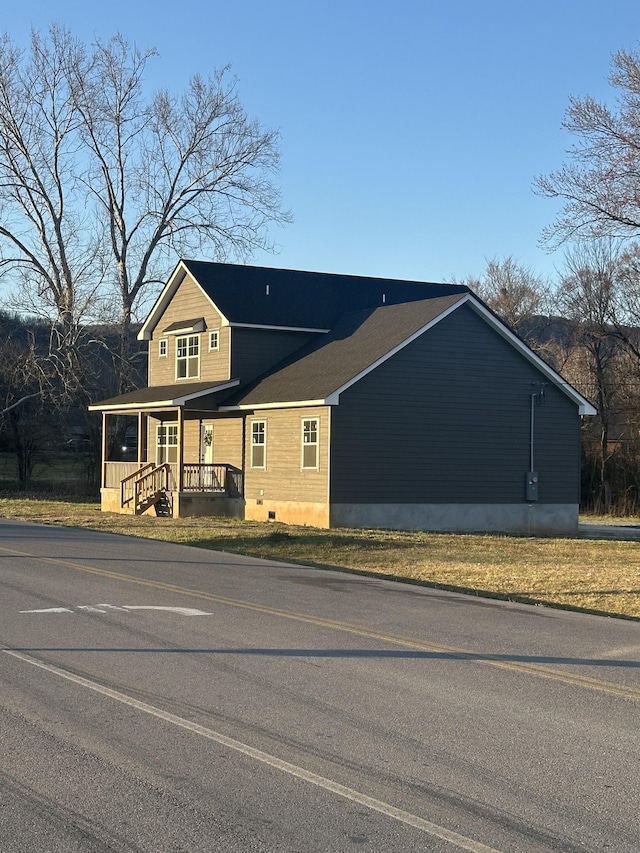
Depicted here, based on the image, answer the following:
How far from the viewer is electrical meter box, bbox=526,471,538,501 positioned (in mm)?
33250

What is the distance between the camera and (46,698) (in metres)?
8.31

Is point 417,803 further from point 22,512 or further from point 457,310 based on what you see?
point 22,512

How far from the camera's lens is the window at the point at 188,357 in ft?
122

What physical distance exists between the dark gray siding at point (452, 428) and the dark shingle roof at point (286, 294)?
5970 millimetres

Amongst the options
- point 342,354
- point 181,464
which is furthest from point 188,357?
point 342,354

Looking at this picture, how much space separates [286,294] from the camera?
37562 mm

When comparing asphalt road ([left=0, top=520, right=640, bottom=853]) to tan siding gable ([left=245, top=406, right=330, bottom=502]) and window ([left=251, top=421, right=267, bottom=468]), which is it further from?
window ([left=251, top=421, right=267, bottom=468])

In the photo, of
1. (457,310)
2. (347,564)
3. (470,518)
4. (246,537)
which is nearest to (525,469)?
(470,518)

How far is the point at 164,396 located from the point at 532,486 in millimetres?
11900

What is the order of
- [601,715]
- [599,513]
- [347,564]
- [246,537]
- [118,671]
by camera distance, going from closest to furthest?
[601,715] < [118,671] < [347,564] < [246,537] < [599,513]

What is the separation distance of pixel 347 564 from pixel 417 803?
49.9 ft

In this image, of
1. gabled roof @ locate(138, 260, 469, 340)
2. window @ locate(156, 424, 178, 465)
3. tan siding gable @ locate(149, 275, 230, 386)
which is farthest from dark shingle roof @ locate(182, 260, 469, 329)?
window @ locate(156, 424, 178, 465)

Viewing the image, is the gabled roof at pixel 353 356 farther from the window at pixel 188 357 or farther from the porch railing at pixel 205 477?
the window at pixel 188 357

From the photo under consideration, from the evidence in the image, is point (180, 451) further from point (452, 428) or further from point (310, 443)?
point (452, 428)
